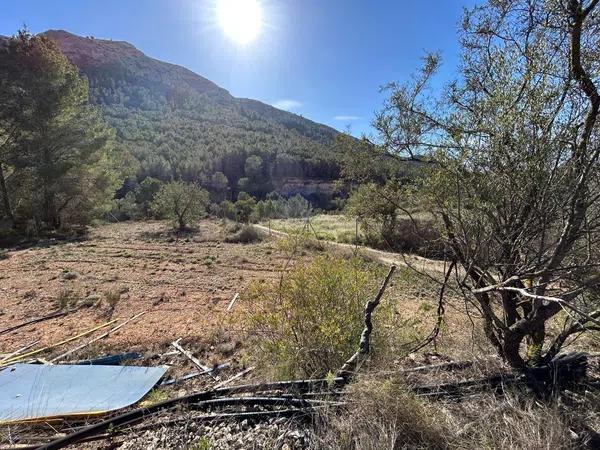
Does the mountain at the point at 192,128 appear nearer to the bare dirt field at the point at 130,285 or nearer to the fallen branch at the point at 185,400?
the bare dirt field at the point at 130,285

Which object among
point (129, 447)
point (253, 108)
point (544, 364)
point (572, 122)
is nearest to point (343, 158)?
point (572, 122)

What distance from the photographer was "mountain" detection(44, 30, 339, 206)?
47000mm

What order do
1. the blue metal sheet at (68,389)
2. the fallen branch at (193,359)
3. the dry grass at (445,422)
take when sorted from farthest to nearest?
the fallen branch at (193,359) < the blue metal sheet at (68,389) < the dry grass at (445,422)

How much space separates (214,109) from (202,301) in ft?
264

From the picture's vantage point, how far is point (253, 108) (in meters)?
89.6

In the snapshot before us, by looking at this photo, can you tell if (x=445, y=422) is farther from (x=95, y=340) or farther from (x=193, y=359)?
(x=95, y=340)

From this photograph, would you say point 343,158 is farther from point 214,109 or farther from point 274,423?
point 214,109

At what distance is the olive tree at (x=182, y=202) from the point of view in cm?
1800

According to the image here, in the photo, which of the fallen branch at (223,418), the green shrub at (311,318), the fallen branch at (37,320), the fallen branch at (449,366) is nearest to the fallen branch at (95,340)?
the fallen branch at (37,320)

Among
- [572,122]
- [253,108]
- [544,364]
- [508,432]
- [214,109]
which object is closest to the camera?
[508,432]

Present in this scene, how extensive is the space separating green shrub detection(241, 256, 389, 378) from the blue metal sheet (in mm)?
1384

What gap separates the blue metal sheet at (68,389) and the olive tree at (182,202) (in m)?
14.5

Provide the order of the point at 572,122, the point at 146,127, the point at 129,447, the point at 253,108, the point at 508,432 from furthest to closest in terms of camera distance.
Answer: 1. the point at 253,108
2. the point at 146,127
3. the point at 129,447
4. the point at 572,122
5. the point at 508,432

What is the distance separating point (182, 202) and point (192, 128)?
5044 cm
